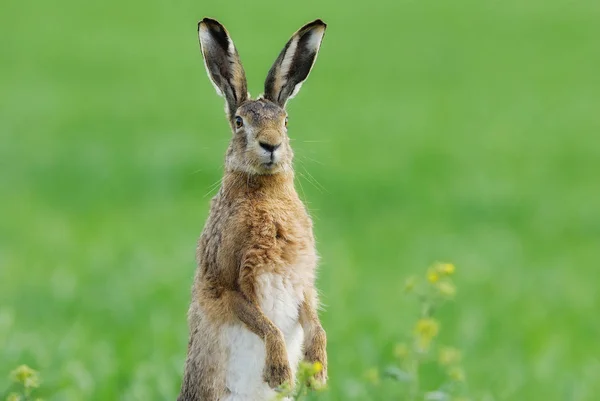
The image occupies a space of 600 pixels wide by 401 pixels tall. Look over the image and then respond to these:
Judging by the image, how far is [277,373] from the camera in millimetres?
5066

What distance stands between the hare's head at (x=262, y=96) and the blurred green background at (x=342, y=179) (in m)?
0.22

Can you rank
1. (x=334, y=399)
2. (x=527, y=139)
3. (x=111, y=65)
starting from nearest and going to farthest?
1. (x=334, y=399)
2. (x=527, y=139)
3. (x=111, y=65)

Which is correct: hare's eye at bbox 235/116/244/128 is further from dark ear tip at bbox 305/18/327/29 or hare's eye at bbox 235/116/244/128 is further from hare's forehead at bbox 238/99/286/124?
dark ear tip at bbox 305/18/327/29

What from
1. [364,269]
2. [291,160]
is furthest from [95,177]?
[291,160]

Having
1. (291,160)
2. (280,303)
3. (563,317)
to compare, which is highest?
(291,160)

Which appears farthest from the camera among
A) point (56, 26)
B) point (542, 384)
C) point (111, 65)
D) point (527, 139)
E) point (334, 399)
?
point (56, 26)

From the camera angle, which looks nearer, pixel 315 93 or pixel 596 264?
pixel 596 264

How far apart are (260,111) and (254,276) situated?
772 millimetres

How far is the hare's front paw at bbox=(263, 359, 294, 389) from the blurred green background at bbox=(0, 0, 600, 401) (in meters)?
0.88

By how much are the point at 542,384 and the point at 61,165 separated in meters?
13.2

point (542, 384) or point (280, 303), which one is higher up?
point (280, 303)

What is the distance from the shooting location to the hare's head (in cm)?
533

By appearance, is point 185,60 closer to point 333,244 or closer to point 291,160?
point 333,244

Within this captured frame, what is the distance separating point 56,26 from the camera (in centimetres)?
3609
